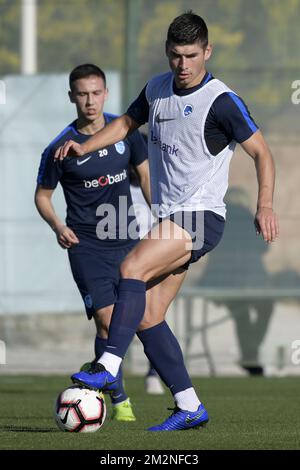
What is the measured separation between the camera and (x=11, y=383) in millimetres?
11641

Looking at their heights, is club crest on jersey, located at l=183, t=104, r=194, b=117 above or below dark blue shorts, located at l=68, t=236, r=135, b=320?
above

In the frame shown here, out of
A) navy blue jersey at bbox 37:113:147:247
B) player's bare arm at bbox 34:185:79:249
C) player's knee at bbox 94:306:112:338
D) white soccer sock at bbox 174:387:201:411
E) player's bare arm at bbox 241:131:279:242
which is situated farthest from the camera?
navy blue jersey at bbox 37:113:147:247

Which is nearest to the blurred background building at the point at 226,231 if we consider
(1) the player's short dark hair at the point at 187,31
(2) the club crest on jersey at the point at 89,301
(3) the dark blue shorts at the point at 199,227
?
(2) the club crest on jersey at the point at 89,301

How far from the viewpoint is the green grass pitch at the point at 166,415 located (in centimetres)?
530

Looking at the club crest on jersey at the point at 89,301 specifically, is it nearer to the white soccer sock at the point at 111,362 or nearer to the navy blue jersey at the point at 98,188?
the navy blue jersey at the point at 98,188

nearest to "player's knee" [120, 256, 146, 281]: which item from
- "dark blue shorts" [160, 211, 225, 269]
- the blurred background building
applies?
"dark blue shorts" [160, 211, 225, 269]

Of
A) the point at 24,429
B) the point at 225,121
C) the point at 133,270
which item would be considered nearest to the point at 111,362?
the point at 133,270

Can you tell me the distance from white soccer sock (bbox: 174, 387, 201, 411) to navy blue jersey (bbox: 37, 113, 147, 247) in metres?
2.03

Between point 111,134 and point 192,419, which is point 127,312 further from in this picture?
point 111,134

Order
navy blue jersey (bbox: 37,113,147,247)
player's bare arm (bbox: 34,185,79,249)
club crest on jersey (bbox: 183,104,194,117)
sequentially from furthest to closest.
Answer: navy blue jersey (bbox: 37,113,147,247) → player's bare arm (bbox: 34,185,79,249) → club crest on jersey (bbox: 183,104,194,117)

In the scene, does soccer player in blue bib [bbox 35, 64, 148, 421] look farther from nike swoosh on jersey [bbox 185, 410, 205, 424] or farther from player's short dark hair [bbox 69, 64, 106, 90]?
nike swoosh on jersey [bbox 185, 410, 205, 424]

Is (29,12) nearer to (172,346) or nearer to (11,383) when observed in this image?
(11,383)

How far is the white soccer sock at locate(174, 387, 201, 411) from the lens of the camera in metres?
6.13

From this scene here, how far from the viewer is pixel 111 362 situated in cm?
559
